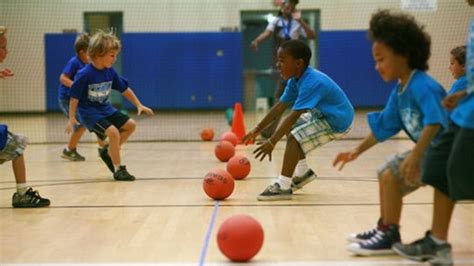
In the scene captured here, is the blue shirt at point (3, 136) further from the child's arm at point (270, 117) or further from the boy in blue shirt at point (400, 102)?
the boy in blue shirt at point (400, 102)

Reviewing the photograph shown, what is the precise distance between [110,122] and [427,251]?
4277mm

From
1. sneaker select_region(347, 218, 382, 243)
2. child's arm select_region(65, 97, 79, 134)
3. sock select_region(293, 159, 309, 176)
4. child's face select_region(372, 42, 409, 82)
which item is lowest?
sock select_region(293, 159, 309, 176)

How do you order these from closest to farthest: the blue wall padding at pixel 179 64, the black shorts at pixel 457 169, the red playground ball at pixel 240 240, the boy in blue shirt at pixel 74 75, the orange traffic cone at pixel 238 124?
the black shorts at pixel 457 169
the red playground ball at pixel 240 240
the boy in blue shirt at pixel 74 75
the orange traffic cone at pixel 238 124
the blue wall padding at pixel 179 64

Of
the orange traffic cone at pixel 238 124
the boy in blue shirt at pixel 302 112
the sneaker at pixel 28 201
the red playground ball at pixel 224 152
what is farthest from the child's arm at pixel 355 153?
the orange traffic cone at pixel 238 124

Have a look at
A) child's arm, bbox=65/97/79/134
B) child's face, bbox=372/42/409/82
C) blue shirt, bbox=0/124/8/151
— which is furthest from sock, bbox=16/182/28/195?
child's face, bbox=372/42/409/82

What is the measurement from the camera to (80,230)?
4.32 metres

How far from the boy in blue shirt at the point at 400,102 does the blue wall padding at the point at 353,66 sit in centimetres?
1400

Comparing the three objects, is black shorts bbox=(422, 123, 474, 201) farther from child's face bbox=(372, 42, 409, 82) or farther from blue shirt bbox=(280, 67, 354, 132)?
blue shirt bbox=(280, 67, 354, 132)

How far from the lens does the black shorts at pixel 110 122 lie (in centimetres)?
683

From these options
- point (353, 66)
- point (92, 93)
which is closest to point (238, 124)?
point (92, 93)

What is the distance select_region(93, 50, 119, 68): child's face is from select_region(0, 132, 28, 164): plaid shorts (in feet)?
5.74

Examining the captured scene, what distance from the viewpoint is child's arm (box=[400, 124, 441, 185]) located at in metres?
3.26

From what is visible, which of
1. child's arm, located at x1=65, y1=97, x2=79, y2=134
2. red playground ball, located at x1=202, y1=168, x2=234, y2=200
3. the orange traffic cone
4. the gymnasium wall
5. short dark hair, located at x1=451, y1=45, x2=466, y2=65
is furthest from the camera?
the gymnasium wall

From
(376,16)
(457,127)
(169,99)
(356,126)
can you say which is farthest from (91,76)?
(169,99)
